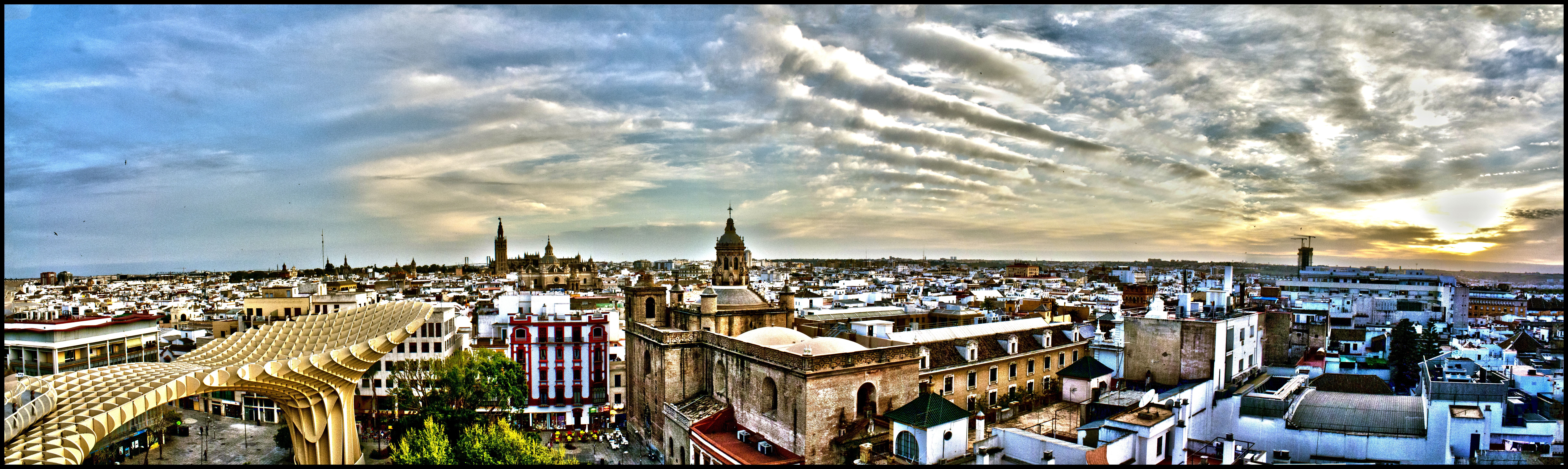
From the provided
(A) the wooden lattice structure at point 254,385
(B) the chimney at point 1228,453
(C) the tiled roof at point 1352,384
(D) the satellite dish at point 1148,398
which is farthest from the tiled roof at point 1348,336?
(A) the wooden lattice structure at point 254,385

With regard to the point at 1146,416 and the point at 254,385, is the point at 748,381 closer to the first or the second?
the point at 1146,416

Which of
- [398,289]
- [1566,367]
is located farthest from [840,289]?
[1566,367]

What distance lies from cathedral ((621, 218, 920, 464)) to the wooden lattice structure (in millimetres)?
11165

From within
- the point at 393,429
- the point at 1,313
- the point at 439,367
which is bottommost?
the point at 393,429

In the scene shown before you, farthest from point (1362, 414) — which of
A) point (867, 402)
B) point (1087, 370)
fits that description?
point (867, 402)

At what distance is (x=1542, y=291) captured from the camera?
90.1 metres

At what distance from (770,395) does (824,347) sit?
9.50ft

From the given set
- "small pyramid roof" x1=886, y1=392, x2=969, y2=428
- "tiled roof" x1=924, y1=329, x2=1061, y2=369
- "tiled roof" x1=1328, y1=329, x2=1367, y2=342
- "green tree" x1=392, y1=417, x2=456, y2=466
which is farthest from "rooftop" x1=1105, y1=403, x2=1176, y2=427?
"tiled roof" x1=1328, y1=329, x2=1367, y2=342

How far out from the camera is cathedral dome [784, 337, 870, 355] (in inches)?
1093

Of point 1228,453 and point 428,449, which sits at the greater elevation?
point 1228,453

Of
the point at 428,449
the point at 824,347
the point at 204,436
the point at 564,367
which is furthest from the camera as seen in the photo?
the point at 564,367

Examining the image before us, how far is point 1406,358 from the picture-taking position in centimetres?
3784

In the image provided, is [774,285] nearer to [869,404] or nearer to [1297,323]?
[1297,323]

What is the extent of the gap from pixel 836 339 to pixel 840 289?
249ft
